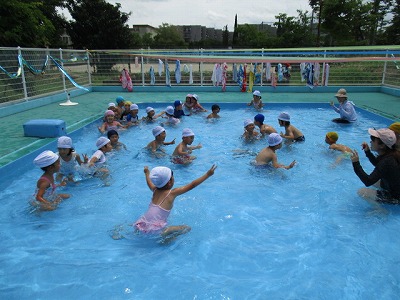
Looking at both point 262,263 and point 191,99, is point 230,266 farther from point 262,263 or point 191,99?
point 191,99

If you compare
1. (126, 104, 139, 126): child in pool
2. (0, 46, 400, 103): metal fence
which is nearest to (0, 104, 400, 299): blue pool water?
(126, 104, 139, 126): child in pool

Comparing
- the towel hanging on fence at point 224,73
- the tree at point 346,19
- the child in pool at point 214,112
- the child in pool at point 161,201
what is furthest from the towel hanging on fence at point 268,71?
the tree at point 346,19

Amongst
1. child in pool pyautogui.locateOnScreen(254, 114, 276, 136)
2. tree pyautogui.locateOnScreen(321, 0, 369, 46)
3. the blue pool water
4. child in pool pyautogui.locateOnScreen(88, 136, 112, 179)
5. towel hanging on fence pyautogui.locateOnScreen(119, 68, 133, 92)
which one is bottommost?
the blue pool water

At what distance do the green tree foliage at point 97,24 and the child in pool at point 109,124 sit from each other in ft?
57.5

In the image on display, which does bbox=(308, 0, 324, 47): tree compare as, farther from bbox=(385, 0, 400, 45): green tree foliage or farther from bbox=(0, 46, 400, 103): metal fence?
bbox=(0, 46, 400, 103): metal fence

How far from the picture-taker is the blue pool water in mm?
3510

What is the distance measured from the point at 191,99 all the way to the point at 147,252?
815 cm

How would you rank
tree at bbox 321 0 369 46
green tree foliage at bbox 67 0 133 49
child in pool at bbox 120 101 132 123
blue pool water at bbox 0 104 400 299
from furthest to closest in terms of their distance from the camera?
tree at bbox 321 0 369 46
green tree foliage at bbox 67 0 133 49
child in pool at bbox 120 101 132 123
blue pool water at bbox 0 104 400 299

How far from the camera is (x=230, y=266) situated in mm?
3891

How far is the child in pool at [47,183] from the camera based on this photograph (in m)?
4.70

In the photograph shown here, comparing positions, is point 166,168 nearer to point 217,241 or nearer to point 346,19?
point 217,241

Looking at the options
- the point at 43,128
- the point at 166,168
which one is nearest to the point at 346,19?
the point at 43,128

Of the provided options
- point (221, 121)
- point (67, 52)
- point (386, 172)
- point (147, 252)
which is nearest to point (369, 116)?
point (221, 121)

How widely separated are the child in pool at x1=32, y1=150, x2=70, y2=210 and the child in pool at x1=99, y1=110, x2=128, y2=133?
4003mm
